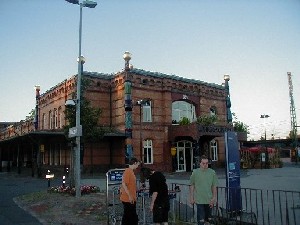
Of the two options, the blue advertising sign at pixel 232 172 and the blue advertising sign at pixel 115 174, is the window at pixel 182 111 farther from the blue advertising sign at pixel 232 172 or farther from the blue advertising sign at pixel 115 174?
the blue advertising sign at pixel 115 174

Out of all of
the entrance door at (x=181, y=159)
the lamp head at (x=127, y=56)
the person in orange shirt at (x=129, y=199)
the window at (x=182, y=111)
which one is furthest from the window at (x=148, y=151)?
the person in orange shirt at (x=129, y=199)

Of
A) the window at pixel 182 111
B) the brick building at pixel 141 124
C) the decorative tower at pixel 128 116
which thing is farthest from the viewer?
the window at pixel 182 111

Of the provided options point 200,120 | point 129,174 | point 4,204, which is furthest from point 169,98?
point 129,174

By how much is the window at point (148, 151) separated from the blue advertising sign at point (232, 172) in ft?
61.3

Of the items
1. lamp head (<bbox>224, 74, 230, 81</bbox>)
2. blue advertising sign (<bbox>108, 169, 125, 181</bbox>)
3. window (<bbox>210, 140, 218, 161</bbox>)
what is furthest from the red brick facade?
blue advertising sign (<bbox>108, 169, 125, 181</bbox>)

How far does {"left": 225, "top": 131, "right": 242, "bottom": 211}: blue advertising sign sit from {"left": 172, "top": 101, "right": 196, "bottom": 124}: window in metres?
21.0

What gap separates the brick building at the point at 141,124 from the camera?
27641mm

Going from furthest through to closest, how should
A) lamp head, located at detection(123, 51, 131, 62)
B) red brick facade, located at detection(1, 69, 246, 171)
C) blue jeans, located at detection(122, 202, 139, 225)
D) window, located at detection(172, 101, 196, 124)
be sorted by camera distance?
window, located at detection(172, 101, 196, 124)
red brick facade, located at detection(1, 69, 246, 171)
lamp head, located at detection(123, 51, 131, 62)
blue jeans, located at detection(122, 202, 139, 225)

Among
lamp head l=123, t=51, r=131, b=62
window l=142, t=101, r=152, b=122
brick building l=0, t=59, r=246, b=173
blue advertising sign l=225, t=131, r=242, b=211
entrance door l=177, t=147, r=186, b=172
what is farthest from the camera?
entrance door l=177, t=147, r=186, b=172

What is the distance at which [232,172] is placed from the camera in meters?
9.73

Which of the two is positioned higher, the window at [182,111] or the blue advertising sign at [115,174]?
the window at [182,111]

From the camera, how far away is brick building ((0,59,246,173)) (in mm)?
27641

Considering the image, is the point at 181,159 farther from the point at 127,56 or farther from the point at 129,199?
the point at 129,199

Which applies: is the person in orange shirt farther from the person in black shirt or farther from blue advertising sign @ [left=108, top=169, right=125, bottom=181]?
blue advertising sign @ [left=108, top=169, right=125, bottom=181]
